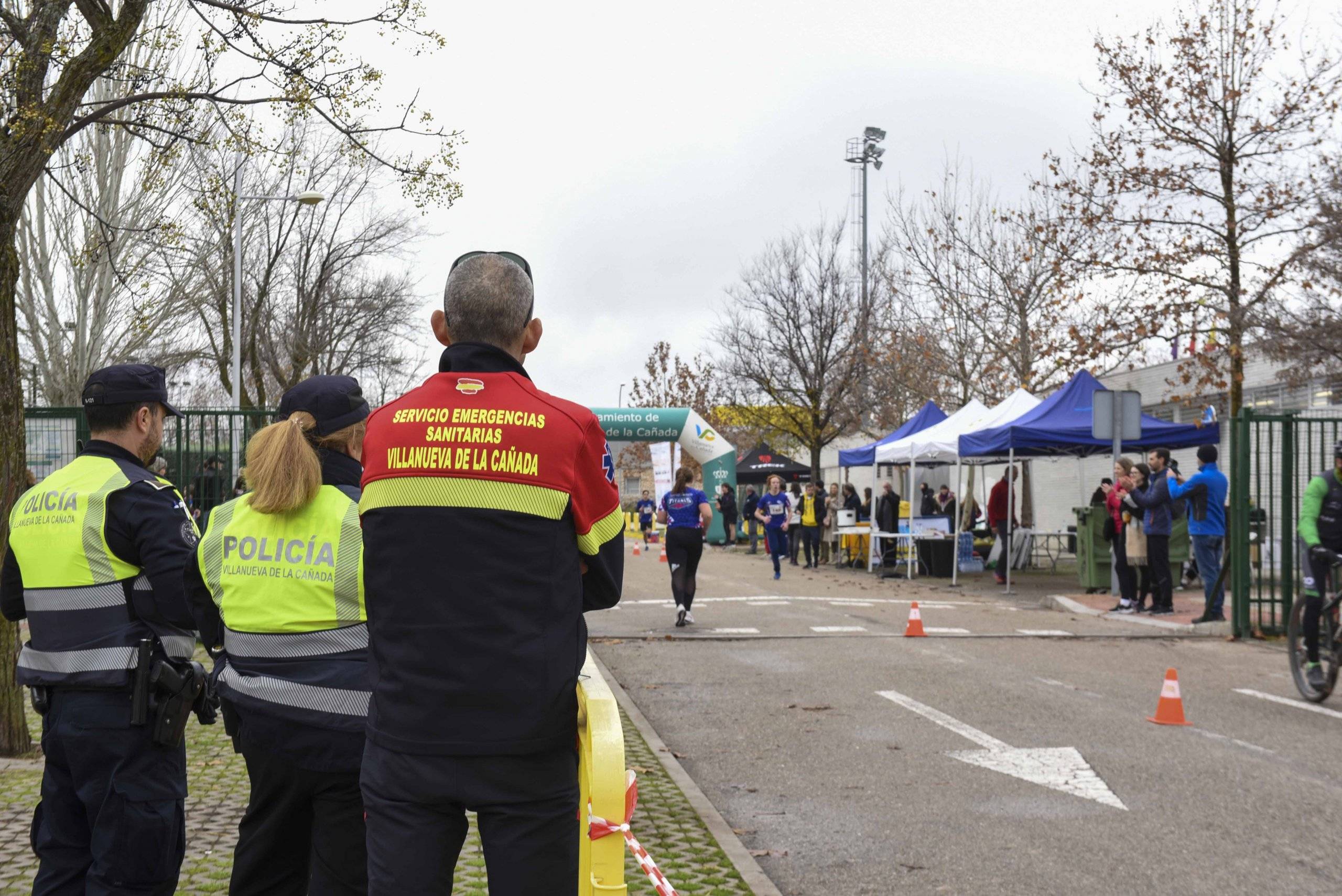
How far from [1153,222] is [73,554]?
76.0ft

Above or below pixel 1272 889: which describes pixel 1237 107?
above

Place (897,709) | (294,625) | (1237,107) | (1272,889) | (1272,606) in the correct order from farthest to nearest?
(1237,107), (1272,606), (897,709), (1272,889), (294,625)

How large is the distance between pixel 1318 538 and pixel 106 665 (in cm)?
877

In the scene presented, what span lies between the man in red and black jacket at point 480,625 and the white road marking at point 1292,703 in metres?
8.25

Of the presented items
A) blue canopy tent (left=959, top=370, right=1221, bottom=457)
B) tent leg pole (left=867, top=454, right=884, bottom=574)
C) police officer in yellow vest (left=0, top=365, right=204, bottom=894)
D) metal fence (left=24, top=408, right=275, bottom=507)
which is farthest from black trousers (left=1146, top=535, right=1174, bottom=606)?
police officer in yellow vest (left=0, top=365, right=204, bottom=894)

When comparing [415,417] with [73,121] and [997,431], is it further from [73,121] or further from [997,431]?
[997,431]

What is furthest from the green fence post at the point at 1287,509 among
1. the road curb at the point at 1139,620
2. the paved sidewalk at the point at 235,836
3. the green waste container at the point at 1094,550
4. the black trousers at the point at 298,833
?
the black trousers at the point at 298,833

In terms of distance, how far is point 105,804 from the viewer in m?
3.62

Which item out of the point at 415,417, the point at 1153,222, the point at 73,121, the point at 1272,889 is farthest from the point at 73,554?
the point at 1153,222

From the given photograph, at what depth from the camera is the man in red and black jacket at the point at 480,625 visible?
2605mm

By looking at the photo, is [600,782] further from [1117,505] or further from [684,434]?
[684,434]

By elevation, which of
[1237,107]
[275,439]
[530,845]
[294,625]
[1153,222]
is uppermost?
[1237,107]

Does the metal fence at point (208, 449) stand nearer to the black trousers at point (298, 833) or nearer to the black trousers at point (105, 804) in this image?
the black trousers at point (105, 804)

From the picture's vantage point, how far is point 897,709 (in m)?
9.42
